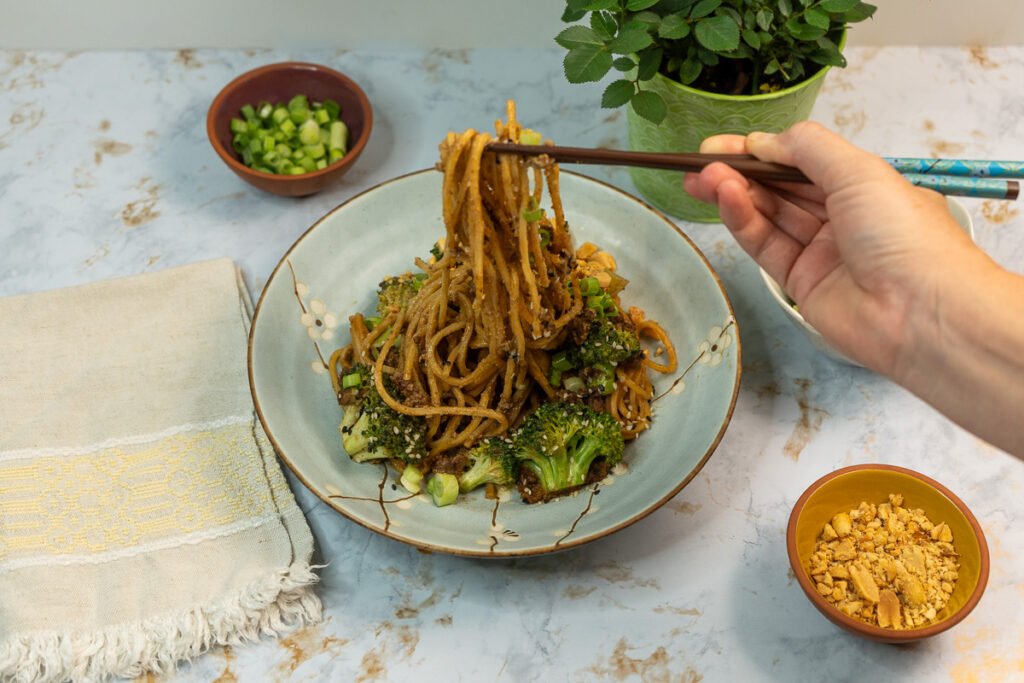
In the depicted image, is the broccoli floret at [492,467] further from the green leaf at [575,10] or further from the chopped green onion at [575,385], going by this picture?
the green leaf at [575,10]

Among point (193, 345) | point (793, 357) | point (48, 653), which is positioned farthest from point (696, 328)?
point (48, 653)

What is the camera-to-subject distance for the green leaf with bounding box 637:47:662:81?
2.52 m

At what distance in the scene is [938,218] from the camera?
1.85 meters

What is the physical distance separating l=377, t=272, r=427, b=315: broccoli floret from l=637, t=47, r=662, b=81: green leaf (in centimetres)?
80

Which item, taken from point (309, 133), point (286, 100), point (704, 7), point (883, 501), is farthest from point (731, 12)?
point (286, 100)

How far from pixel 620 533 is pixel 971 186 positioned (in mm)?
1175

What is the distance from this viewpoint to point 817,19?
7.85ft

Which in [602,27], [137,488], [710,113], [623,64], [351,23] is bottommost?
[137,488]

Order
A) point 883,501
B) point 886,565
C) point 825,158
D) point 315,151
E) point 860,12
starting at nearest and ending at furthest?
point 825,158, point 886,565, point 883,501, point 860,12, point 315,151

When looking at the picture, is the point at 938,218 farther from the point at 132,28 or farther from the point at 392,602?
the point at 132,28

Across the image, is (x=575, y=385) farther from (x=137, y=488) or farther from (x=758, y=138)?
(x=137, y=488)

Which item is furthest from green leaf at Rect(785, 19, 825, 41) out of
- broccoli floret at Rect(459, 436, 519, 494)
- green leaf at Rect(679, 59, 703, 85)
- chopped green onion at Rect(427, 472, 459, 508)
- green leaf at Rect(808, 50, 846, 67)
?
chopped green onion at Rect(427, 472, 459, 508)

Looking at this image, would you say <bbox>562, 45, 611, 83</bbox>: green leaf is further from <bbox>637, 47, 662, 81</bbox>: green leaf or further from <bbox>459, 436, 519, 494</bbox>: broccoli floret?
<bbox>459, 436, 519, 494</bbox>: broccoli floret

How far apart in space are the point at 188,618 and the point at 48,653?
323 mm
